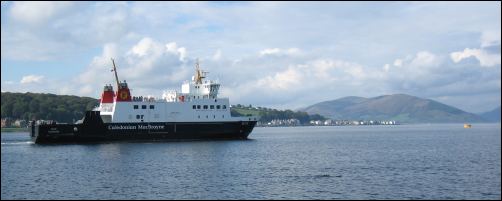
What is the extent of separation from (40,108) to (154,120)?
72.0 meters

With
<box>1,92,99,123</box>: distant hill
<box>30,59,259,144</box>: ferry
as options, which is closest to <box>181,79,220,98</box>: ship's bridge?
<box>30,59,259,144</box>: ferry

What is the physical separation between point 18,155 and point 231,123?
25.1 meters

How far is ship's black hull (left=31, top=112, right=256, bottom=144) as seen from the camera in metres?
60.0

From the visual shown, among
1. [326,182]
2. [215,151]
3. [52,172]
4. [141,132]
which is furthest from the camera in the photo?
[141,132]

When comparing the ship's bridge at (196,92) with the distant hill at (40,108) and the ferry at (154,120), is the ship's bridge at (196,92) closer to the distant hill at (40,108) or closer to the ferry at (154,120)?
the ferry at (154,120)

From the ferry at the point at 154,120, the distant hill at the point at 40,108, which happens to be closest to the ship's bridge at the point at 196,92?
the ferry at the point at 154,120

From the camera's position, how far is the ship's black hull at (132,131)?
5997 cm

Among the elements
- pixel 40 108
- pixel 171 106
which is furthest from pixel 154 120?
pixel 40 108

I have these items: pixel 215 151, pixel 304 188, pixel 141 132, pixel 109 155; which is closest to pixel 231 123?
pixel 141 132

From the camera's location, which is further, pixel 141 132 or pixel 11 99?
pixel 11 99

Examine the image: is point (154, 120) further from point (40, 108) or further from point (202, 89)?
point (40, 108)

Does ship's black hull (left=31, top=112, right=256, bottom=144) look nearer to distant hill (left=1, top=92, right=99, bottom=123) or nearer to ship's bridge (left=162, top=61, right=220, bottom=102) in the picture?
ship's bridge (left=162, top=61, right=220, bottom=102)

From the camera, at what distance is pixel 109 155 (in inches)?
1876

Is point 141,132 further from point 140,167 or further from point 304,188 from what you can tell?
point 304,188
